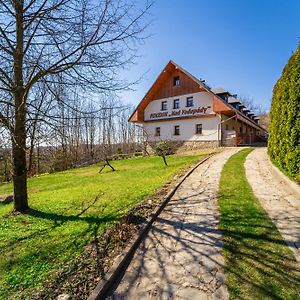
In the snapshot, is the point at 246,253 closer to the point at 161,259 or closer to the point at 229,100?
the point at 161,259

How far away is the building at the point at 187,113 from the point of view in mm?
22203

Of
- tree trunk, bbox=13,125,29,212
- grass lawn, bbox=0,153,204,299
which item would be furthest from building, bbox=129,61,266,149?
tree trunk, bbox=13,125,29,212

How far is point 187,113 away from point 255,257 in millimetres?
21406

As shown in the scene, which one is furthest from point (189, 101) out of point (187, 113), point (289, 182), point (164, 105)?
point (289, 182)

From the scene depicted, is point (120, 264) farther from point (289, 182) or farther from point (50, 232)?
point (289, 182)

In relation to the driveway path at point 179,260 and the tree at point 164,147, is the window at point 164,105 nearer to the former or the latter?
the tree at point 164,147

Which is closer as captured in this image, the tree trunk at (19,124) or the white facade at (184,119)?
the tree trunk at (19,124)

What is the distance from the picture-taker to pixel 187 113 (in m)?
23.8

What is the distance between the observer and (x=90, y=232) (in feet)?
14.7

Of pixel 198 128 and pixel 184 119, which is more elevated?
Answer: pixel 184 119

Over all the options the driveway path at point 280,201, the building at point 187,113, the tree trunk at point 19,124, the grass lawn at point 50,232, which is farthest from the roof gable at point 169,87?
the tree trunk at point 19,124

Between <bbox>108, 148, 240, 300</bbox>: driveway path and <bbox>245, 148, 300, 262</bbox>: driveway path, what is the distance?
1.06m

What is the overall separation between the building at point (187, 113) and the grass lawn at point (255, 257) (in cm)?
1714

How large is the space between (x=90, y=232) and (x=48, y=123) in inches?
108
